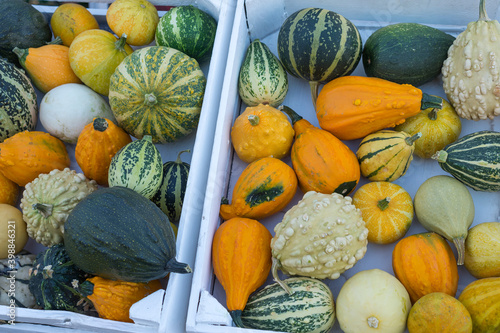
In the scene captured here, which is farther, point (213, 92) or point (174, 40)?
point (174, 40)

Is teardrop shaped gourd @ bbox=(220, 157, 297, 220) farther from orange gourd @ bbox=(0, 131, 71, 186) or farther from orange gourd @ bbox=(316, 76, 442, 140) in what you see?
orange gourd @ bbox=(0, 131, 71, 186)

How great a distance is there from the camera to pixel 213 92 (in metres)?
1.83

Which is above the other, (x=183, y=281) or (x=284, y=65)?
(x=284, y=65)

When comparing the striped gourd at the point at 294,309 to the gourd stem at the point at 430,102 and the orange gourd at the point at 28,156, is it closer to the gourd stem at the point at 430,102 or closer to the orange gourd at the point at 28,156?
the gourd stem at the point at 430,102

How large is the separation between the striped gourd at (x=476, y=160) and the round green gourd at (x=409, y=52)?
15.3 inches

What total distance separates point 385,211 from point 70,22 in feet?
6.09

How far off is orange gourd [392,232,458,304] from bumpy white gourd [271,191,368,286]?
0.18 meters

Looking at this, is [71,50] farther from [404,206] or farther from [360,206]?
[404,206]

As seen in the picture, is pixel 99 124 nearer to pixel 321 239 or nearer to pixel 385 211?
pixel 321 239

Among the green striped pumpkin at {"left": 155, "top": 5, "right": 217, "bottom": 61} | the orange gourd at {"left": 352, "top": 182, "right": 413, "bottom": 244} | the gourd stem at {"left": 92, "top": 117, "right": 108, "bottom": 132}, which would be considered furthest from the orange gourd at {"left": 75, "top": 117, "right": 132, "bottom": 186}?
the orange gourd at {"left": 352, "top": 182, "right": 413, "bottom": 244}

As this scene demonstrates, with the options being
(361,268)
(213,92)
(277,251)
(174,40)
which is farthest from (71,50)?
(361,268)

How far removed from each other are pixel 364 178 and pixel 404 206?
0.79 ft

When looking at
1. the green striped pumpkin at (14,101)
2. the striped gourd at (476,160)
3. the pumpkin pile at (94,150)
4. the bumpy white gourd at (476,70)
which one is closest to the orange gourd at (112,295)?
the pumpkin pile at (94,150)

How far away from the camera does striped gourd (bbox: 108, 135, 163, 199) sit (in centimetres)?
157
